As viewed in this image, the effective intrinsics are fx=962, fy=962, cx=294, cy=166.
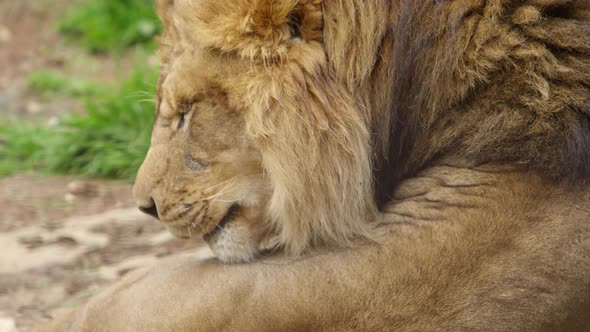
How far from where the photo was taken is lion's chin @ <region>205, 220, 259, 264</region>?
2.65 metres

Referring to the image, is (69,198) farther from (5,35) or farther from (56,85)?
(5,35)

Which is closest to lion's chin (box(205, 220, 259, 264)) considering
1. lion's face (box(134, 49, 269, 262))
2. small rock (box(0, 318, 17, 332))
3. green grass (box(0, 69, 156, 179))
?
lion's face (box(134, 49, 269, 262))

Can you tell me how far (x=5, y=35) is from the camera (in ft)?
23.6

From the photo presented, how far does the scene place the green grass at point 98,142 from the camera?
15.9 feet

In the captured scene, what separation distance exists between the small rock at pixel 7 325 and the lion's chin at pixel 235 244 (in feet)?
2.89

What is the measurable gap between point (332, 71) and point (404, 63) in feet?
0.61

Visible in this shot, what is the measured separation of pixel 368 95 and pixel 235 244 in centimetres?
57

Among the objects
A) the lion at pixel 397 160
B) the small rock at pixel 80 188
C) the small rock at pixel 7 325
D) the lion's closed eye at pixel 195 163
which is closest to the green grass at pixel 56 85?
the small rock at pixel 80 188

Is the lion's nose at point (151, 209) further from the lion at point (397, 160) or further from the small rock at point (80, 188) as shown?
the small rock at point (80, 188)

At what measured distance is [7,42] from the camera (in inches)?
280

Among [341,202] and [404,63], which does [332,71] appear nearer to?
[404,63]

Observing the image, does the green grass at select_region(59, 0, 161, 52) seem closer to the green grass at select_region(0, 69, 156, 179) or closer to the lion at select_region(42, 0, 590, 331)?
the green grass at select_region(0, 69, 156, 179)


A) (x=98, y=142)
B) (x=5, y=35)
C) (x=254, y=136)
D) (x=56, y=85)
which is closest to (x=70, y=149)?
(x=98, y=142)

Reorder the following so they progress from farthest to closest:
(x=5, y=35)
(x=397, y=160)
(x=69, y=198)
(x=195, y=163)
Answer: (x=5, y=35) → (x=69, y=198) → (x=195, y=163) → (x=397, y=160)
